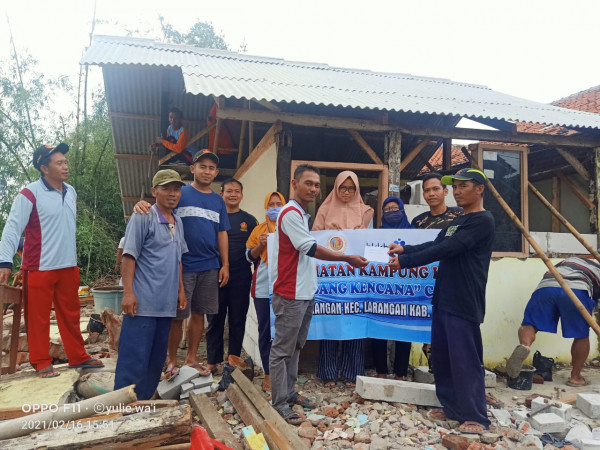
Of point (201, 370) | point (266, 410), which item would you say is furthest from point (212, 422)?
point (201, 370)

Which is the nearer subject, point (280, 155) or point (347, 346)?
point (347, 346)

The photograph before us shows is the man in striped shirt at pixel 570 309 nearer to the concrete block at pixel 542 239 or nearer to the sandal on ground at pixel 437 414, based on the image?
the concrete block at pixel 542 239

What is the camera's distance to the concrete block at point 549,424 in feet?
10.4

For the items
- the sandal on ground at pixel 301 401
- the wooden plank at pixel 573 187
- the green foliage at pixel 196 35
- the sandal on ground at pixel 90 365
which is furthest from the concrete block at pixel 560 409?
the green foliage at pixel 196 35

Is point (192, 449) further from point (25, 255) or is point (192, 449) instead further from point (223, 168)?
point (223, 168)

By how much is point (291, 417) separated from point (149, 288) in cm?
145

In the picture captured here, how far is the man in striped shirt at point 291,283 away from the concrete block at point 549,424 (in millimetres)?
1898

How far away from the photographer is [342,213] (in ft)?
13.9

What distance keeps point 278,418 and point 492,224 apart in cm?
212

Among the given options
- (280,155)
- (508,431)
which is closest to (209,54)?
(280,155)

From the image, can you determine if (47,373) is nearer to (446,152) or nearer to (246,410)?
(246,410)

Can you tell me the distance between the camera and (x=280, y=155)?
5129 mm

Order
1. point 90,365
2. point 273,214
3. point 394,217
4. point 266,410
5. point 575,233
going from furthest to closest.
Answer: point 575,233 < point 394,217 < point 273,214 < point 90,365 < point 266,410

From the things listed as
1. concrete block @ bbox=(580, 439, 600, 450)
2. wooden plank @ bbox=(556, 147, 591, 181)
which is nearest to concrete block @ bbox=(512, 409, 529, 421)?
concrete block @ bbox=(580, 439, 600, 450)
